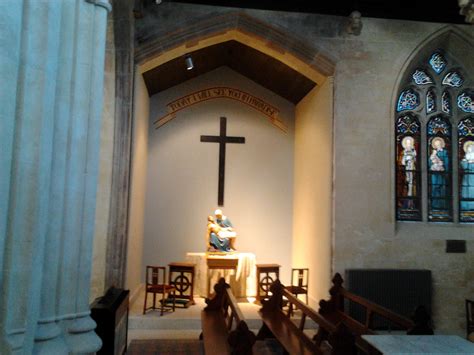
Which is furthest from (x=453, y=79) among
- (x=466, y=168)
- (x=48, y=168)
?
(x=48, y=168)

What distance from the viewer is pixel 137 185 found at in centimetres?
736

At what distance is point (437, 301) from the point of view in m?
6.77

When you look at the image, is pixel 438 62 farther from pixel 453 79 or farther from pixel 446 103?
pixel 446 103

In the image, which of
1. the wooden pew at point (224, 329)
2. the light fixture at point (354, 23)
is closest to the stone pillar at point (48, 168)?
the wooden pew at point (224, 329)

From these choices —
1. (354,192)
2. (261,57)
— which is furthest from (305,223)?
(261,57)

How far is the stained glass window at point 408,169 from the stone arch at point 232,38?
4.87 ft

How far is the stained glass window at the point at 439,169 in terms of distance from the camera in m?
7.21

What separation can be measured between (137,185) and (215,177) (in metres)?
1.95

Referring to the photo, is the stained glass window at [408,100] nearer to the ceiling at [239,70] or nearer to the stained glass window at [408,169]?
the stained glass window at [408,169]

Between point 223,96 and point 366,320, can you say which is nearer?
point 366,320

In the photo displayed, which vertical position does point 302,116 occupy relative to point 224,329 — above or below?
above

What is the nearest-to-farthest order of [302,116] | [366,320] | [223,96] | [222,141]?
[366,320], [302,116], [222,141], [223,96]

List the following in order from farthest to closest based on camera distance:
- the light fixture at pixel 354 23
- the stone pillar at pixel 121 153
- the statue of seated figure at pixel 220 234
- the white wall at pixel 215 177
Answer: the white wall at pixel 215 177 < the statue of seated figure at pixel 220 234 < the light fixture at pixel 354 23 < the stone pillar at pixel 121 153

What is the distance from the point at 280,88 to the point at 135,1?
11.3ft
